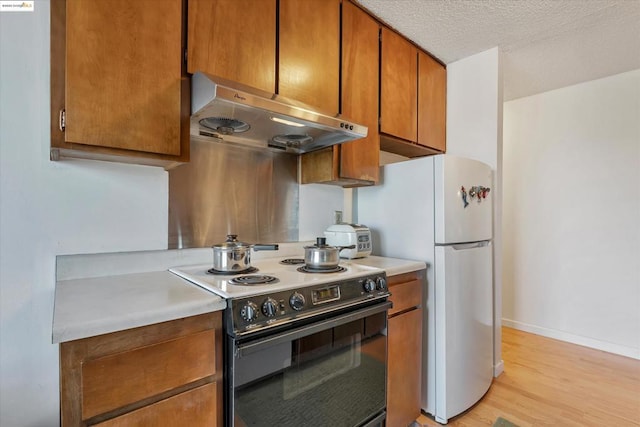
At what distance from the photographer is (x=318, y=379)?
1207 mm

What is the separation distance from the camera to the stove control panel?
0.98 metres

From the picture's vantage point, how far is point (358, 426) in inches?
53.5

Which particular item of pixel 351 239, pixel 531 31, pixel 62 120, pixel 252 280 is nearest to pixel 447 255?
pixel 351 239

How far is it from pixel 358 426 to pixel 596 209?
300 centimetres

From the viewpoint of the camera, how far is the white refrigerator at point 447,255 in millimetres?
1739

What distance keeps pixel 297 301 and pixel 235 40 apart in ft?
3.81

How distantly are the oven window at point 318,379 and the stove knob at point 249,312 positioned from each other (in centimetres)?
12

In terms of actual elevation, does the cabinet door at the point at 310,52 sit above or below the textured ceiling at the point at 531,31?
below

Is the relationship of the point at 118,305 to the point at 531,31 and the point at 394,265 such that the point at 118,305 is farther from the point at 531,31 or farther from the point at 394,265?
the point at 531,31

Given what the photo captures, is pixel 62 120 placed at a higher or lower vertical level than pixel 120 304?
higher

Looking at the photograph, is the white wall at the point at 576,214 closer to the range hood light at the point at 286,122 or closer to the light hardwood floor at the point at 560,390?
the light hardwood floor at the point at 560,390

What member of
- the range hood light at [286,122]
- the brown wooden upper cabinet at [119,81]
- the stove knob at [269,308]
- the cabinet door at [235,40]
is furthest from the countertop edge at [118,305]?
the cabinet door at [235,40]

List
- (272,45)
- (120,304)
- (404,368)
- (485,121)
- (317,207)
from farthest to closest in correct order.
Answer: (485,121) → (317,207) → (404,368) → (272,45) → (120,304)

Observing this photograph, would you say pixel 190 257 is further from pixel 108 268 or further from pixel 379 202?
pixel 379 202
